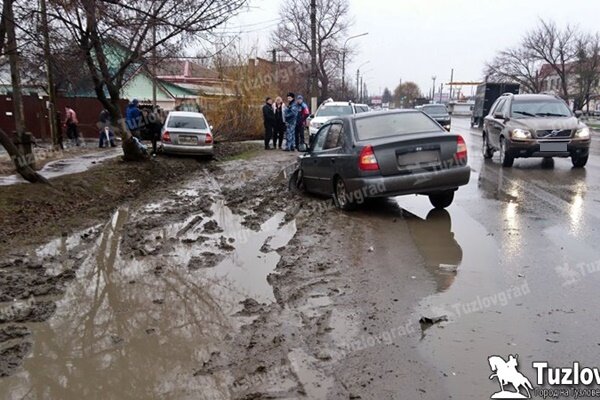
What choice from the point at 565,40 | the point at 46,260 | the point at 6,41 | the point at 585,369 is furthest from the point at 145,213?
the point at 565,40

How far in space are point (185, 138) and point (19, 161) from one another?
7.32m

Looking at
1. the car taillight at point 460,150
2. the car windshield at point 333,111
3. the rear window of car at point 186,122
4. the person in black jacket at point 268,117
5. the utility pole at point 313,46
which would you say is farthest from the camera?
the utility pole at point 313,46

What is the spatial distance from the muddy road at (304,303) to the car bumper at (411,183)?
0.47 meters

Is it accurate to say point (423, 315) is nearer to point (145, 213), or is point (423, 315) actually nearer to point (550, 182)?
point (145, 213)

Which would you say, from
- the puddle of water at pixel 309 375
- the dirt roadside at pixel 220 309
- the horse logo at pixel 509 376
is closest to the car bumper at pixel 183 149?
the dirt roadside at pixel 220 309

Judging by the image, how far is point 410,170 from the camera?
7.55 m

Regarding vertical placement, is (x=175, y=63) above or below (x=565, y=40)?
below

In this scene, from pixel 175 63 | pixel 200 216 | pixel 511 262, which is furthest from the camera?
pixel 175 63

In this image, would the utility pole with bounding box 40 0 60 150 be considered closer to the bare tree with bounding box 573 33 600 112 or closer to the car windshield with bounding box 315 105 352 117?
the car windshield with bounding box 315 105 352 117

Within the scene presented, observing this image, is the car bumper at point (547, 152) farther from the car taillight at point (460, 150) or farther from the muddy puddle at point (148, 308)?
the muddy puddle at point (148, 308)

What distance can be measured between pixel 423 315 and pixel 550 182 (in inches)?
294

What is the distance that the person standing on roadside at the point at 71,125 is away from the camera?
21953 mm

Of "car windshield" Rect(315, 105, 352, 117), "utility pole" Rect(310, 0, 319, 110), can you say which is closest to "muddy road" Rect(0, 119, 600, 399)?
"car windshield" Rect(315, 105, 352, 117)

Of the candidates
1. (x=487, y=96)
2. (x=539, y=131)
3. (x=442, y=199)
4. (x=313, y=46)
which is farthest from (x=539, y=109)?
(x=487, y=96)
